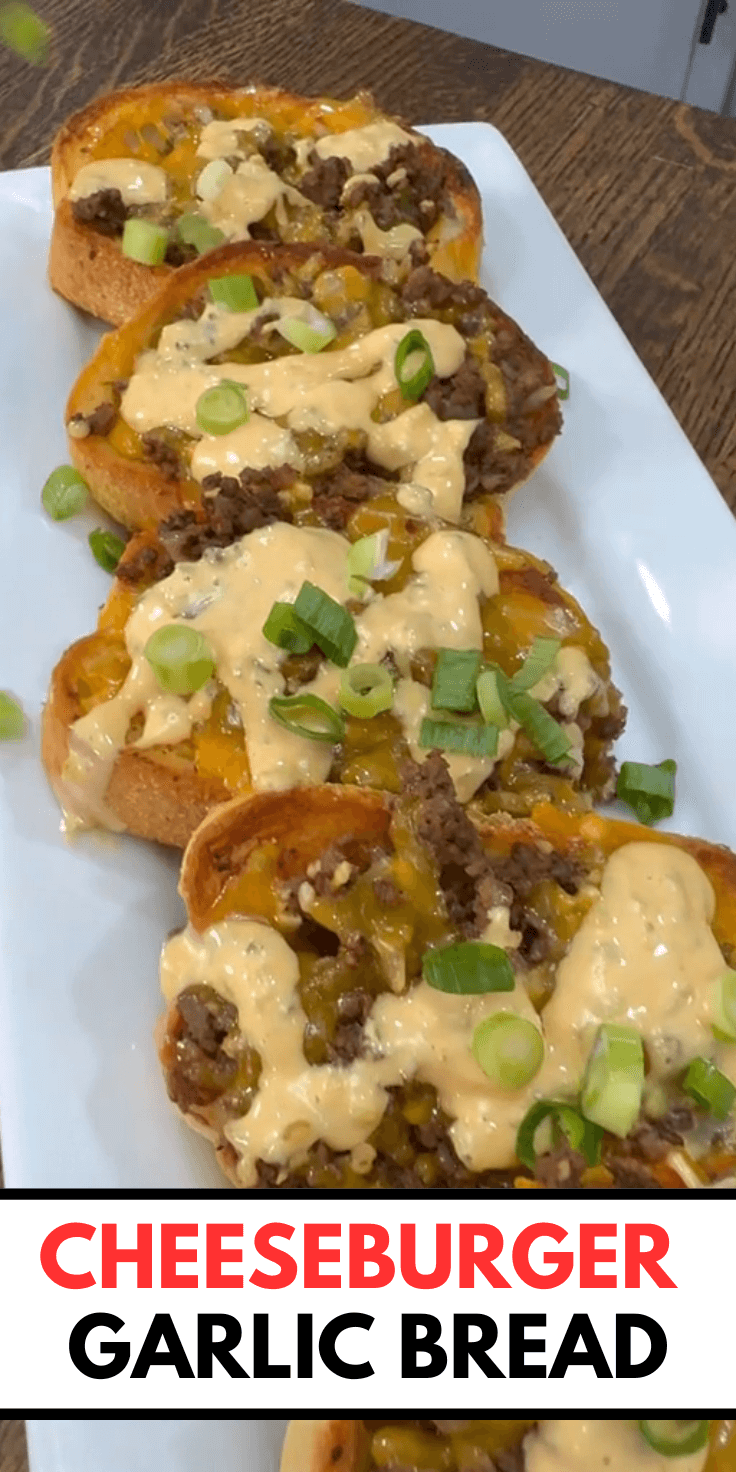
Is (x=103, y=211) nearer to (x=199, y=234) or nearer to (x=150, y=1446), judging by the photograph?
(x=199, y=234)

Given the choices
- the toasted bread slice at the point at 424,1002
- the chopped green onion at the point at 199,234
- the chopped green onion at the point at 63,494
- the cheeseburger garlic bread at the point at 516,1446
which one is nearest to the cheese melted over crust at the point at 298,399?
the chopped green onion at the point at 63,494

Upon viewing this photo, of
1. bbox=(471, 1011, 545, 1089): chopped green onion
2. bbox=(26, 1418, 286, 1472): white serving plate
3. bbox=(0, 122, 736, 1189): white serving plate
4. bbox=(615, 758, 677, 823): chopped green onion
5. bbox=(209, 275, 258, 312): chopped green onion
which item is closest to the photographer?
bbox=(26, 1418, 286, 1472): white serving plate

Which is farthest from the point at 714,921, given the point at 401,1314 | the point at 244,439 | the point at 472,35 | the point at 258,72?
the point at 472,35

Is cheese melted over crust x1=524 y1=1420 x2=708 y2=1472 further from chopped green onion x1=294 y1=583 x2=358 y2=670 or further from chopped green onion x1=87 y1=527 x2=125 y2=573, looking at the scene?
chopped green onion x1=87 y1=527 x2=125 y2=573

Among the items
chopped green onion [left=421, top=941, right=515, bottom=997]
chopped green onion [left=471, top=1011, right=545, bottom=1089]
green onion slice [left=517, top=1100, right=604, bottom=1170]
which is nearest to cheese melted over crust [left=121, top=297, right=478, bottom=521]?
chopped green onion [left=421, top=941, right=515, bottom=997]

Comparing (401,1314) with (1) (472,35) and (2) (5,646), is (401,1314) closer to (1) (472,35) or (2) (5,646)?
(2) (5,646)

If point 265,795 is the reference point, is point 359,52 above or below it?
above

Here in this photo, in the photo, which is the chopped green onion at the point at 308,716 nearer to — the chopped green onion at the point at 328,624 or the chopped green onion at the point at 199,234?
the chopped green onion at the point at 328,624
